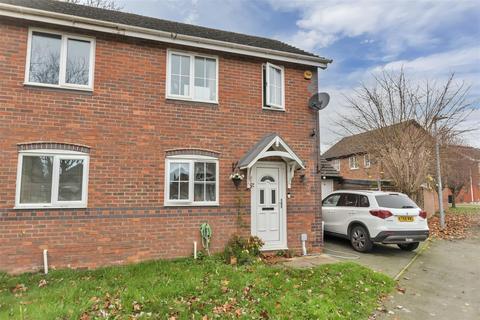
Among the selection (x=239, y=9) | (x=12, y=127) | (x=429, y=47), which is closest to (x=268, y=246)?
(x=12, y=127)

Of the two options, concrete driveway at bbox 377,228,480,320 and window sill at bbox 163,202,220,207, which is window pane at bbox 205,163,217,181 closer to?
window sill at bbox 163,202,220,207

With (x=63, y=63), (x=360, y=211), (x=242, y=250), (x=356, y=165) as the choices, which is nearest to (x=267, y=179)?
(x=242, y=250)

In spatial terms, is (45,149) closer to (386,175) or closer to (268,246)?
(268,246)

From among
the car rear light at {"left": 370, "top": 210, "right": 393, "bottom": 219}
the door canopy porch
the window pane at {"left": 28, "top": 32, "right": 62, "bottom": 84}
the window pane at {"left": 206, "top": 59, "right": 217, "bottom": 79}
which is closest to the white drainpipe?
the window pane at {"left": 28, "top": 32, "right": 62, "bottom": 84}

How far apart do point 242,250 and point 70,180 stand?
4.53m

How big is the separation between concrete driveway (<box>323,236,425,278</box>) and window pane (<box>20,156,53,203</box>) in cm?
763

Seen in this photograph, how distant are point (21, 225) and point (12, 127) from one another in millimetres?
2193

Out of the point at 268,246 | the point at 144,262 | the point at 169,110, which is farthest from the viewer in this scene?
the point at 268,246

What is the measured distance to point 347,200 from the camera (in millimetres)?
9859

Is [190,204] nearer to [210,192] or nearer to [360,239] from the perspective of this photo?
[210,192]

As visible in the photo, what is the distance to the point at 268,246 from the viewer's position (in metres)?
8.36

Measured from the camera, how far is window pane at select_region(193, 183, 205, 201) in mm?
7832

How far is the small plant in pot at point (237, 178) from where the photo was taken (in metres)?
7.98

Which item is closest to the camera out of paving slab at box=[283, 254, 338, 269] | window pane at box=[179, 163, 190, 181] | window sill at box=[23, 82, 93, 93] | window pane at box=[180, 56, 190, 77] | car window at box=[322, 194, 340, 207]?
window sill at box=[23, 82, 93, 93]
